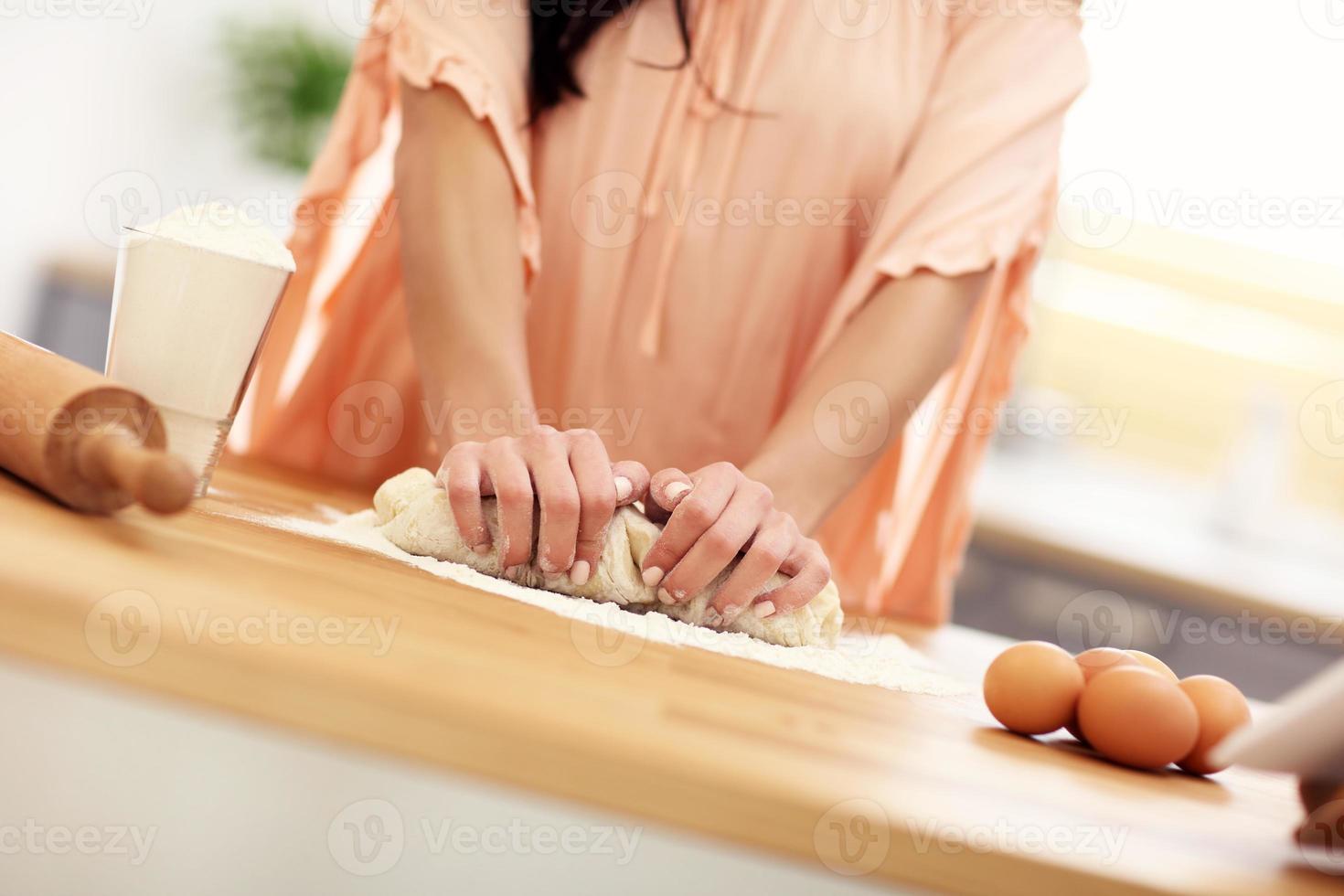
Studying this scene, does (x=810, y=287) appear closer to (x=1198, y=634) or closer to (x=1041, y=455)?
(x=1198, y=634)

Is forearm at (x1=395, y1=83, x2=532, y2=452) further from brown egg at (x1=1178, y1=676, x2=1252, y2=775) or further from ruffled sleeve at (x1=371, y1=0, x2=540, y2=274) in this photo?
brown egg at (x1=1178, y1=676, x2=1252, y2=775)

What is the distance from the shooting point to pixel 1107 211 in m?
3.36

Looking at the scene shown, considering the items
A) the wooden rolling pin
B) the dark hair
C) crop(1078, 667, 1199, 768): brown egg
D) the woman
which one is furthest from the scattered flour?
the dark hair

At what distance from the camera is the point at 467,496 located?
66cm

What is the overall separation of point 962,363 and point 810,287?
0.21m

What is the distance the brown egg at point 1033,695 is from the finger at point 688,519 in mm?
171

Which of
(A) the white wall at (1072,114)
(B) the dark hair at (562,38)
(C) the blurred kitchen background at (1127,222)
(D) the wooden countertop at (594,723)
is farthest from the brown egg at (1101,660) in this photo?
(A) the white wall at (1072,114)

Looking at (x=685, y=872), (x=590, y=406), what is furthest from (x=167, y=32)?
(x=685, y=872)

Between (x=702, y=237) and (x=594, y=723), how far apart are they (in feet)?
3.01

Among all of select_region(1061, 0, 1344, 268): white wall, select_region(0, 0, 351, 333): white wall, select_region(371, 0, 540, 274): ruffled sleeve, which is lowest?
select_region(0, 0, 351, 333): white wall

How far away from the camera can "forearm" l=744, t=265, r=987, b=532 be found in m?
0.95

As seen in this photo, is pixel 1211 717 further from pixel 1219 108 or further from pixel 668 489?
pixel 1219 108

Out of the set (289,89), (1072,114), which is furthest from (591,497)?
(289,89)

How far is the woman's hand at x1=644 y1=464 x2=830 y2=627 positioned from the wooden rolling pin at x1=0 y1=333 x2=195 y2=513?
0.28 metres
